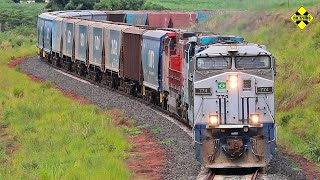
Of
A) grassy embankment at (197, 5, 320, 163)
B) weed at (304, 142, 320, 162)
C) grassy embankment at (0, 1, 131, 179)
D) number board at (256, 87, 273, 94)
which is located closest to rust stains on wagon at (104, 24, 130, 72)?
grassy embankment at (0, 1, 131, 179)

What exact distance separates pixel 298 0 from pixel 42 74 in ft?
54.2

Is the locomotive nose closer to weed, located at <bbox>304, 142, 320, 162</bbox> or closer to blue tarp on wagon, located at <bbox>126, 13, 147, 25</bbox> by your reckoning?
weed, located at <bbox>304, 142, 320, 162</bbox>

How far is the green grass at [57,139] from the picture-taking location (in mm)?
15938

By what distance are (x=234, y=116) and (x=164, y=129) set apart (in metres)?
6.96

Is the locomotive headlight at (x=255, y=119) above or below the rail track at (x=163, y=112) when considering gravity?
above

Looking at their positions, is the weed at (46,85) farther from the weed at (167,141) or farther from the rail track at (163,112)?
the weed at (167,141)

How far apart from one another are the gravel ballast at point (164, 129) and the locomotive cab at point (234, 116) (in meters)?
0.71

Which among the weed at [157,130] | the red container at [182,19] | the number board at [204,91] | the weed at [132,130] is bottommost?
the weed at [132,130]

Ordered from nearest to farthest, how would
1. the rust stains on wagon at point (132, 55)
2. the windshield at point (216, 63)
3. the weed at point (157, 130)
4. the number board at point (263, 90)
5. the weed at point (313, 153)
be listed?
the number board at point (263, 90)
the windshield at point (216, 63)
the weed at point (313, 153)
the weed at point (157, 130)
the rust stains on wagon at point (132, 55)

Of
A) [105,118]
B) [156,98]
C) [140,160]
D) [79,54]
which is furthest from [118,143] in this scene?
[79,54]

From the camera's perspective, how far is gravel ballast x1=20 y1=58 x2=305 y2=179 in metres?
16.2

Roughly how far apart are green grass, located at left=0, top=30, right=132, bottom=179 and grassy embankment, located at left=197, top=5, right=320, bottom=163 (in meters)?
5.10

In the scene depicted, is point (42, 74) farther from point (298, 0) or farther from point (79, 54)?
point (298, 0)

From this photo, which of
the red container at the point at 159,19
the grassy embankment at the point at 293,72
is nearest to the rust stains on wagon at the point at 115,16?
the red container at the point at 159,19
